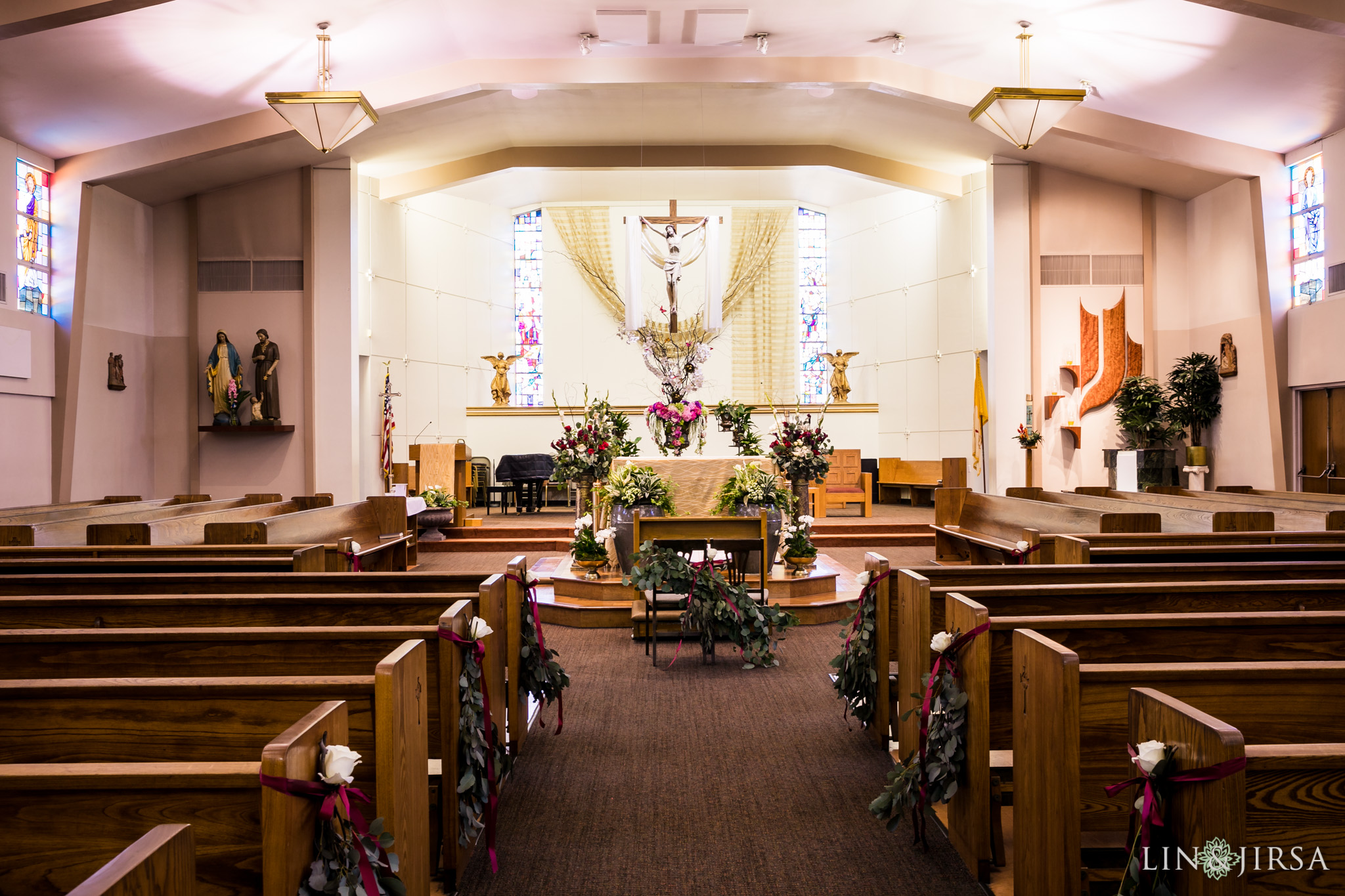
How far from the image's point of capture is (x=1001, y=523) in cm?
612

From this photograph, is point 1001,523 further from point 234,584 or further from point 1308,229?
point 1308,229

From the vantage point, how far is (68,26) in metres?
6.38

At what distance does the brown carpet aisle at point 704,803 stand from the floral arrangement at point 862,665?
0.47 feet

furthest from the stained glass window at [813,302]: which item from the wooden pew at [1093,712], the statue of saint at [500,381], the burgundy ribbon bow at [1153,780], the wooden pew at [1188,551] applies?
the burgundy ribbon bow at [1153,780]

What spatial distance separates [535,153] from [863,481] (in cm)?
554

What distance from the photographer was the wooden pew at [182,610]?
8.02 ft

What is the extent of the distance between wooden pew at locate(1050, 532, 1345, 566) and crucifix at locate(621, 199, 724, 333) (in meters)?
6.25

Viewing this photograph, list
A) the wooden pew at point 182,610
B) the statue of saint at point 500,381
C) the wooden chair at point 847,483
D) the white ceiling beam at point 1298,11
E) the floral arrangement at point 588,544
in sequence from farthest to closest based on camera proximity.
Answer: the statue of saint at point 500,381 < the wooden chair at point 847,483 < the floral arrangement at point 588,544 < the white ceiling beam at point 1298,11 < the wooden pew at point 182,610

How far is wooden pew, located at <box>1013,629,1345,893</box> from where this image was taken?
164 centimetres

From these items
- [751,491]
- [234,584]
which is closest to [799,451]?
[751,491]

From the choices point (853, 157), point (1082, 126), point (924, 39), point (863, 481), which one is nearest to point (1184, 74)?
point (1082, 126)

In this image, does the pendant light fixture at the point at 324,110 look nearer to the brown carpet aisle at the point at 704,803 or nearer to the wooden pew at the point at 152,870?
the brown carpet aisle at the point at 704,803

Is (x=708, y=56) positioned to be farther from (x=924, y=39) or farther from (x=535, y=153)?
(x=535, y=153)

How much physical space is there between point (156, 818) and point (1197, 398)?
10.3 meters
